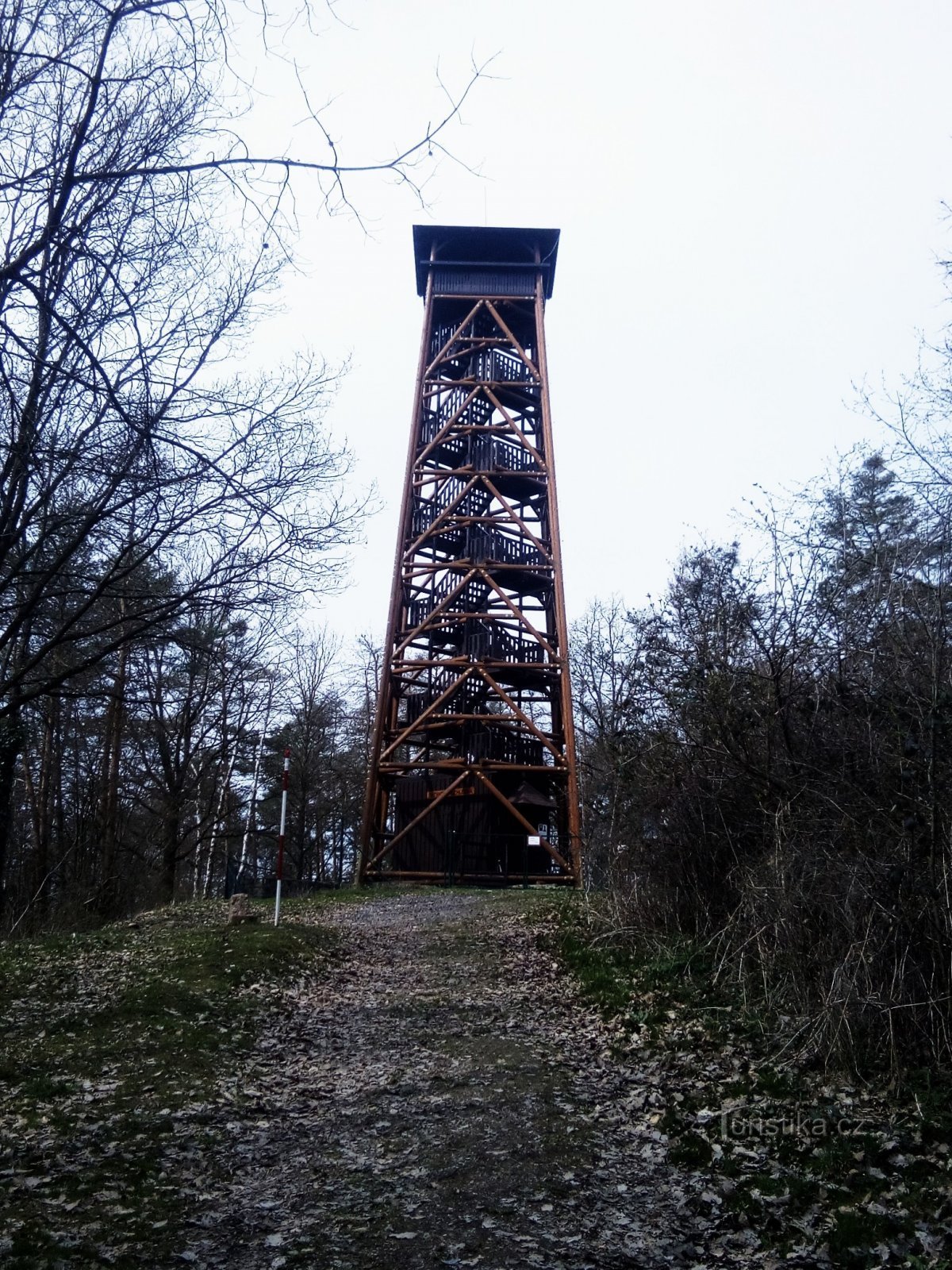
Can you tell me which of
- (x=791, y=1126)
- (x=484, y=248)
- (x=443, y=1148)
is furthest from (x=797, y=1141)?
(x=484, y=248)

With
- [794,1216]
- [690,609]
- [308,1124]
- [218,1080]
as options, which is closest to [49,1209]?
[308,1124]

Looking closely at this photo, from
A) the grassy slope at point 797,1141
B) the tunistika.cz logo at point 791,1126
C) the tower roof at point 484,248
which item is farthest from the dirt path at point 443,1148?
the tower roof at point 484,248

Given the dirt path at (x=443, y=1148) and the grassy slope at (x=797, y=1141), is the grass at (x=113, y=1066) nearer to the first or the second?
the dirt path at (x=443, y=1148)

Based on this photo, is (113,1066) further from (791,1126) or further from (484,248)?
(484,248)

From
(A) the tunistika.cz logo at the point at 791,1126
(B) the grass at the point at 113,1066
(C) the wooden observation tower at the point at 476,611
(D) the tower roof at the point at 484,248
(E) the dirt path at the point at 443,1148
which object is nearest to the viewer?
(E) the dirt path at the point at 443,1148

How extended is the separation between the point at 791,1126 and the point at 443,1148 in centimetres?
181

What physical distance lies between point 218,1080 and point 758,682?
518cm

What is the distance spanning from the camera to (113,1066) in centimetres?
618

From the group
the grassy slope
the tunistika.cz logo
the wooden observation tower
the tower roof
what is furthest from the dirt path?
the tower roof

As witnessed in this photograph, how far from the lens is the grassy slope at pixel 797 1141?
394 centimetres

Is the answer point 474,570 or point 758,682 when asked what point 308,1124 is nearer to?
point 758,682

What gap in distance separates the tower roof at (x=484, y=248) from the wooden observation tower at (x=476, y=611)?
0.18 ft

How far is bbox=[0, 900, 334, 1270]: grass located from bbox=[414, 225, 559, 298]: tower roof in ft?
74.6

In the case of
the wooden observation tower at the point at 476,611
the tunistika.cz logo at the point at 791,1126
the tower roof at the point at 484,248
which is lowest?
the tunistika.cz logo at the point at 791,1126
